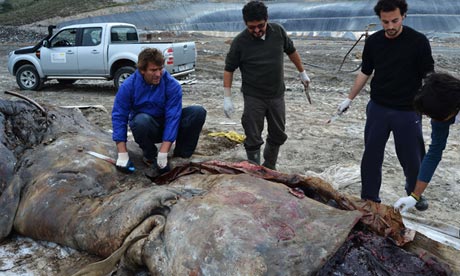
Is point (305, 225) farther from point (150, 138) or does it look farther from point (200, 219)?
point (150, 138)

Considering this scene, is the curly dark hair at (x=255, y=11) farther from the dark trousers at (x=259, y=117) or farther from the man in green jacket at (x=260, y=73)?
the dark trousers at (x=259, y=117)

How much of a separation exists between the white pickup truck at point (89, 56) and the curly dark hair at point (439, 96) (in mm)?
8471

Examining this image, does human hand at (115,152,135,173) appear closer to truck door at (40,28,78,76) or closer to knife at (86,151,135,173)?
knife at (86,151,135,173)

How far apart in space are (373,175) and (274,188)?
5.57 feet

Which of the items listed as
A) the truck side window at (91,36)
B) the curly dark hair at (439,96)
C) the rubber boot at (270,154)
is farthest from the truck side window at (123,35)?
the curly dark hair at (439,96)

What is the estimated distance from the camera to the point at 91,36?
1146cm

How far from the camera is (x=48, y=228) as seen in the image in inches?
134

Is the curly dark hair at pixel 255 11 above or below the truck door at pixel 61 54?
above

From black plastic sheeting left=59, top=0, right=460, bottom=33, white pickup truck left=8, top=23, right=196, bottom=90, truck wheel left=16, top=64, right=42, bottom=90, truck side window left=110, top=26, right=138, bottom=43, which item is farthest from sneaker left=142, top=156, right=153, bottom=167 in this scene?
black plastic sheeting left=59, top=0, right=460, bottom=33

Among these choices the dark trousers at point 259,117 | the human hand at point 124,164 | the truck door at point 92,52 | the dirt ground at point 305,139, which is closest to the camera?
the dirt ground at point 305,139

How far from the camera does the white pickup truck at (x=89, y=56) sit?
1110 centimetres

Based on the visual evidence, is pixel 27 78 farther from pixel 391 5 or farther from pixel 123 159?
pixel 391 5

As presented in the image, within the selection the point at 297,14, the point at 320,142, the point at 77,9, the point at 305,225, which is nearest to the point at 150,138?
the point at 305,225

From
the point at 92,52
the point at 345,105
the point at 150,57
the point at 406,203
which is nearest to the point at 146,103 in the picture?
the point at 150,57
